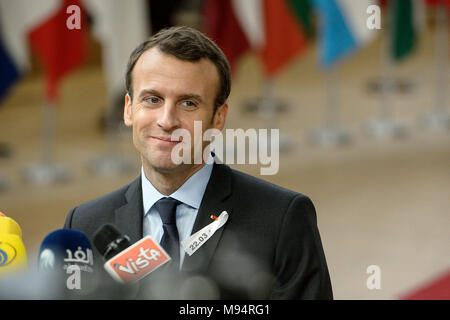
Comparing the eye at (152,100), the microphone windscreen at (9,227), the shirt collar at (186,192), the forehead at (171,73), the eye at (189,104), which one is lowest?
the microphone windscreen at (9,227)

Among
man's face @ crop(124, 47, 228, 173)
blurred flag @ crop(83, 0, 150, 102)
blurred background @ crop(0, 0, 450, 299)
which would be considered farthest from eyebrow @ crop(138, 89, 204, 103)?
blurred flag @ crop(83, 0, 150, 102)

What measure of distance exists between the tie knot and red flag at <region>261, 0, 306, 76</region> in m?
7.23

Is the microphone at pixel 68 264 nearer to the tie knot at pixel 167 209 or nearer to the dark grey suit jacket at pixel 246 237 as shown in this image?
the dark grey suit jacket at pixel 246 237

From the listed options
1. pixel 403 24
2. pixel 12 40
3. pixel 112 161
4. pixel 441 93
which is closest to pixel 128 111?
pixel 12 40

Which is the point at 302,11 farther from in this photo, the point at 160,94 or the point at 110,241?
the point at 110,241

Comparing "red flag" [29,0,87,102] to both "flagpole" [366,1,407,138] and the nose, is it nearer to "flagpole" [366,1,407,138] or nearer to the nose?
"flagpole" [366,1,407,138]

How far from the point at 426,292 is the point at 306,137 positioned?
8.10 m

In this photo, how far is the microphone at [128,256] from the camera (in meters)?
1.51

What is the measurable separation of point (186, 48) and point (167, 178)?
250 millimetres

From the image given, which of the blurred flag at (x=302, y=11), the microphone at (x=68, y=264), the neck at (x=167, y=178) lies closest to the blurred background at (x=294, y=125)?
the blurred flag at (x=302, y=11)

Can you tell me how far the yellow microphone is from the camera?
1.56 m

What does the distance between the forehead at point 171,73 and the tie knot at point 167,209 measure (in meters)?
0.21

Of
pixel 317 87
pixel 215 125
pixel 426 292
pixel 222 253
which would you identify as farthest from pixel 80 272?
pixel 317 87

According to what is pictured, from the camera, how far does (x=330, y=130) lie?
34.6 feet
